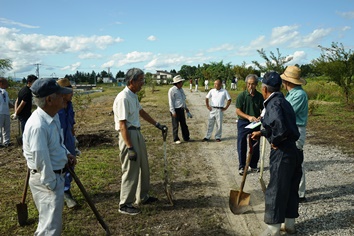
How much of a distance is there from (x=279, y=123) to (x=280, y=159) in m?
0.43

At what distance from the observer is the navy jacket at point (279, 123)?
141 inches

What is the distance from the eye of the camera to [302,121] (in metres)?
4.82

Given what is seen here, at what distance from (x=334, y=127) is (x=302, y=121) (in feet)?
25.5

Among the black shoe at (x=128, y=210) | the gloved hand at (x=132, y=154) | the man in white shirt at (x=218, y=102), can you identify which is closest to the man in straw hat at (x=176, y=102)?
the man in white shirt at (x=218, y=102)

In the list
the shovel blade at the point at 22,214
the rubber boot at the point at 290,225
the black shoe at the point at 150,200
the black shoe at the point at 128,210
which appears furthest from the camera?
the black shoe at the point at 150,200

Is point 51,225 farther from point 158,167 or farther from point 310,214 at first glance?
point 158,167

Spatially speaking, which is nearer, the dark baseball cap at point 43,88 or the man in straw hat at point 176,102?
the dark baseball cap at point 43,88

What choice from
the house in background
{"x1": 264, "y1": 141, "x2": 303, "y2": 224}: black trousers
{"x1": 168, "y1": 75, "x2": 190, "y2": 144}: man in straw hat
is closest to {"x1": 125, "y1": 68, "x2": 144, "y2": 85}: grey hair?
{"x1": 264, "y1": 141, "x2": 303, "y2": 224}: black trousers

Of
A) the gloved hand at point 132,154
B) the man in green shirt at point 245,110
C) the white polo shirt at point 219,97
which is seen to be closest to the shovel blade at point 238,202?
the gloved hand at point 132,154

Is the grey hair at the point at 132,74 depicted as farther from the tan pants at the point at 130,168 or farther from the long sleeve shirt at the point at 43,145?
the long sleeve shirt at the point at 43,145

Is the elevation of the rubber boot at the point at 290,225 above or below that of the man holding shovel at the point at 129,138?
below

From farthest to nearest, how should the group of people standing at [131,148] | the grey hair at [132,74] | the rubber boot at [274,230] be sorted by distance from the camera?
the grey hair at [132,74] → the rubber boot at [274,230] → the group of people standing at [131,148]

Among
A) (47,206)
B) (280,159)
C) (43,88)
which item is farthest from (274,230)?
(43,88)

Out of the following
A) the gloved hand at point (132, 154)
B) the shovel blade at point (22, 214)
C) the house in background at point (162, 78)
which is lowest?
the shovel blade at point (22, 214)
